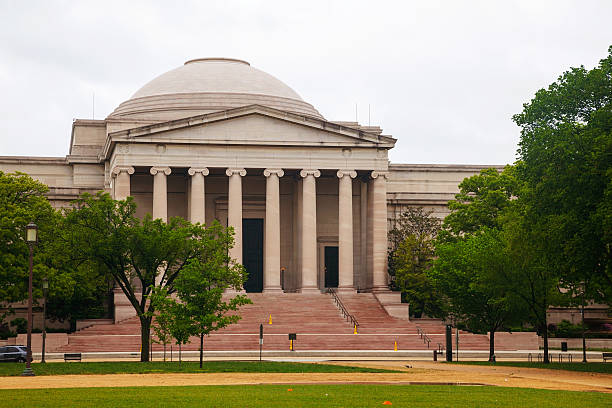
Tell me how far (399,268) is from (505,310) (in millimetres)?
24056

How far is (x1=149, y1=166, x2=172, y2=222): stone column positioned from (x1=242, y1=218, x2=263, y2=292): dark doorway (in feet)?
31.5

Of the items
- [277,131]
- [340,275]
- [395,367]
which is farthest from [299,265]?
[395,367]

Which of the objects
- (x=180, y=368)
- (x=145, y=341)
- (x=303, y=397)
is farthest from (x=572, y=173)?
(x=145, y=341)

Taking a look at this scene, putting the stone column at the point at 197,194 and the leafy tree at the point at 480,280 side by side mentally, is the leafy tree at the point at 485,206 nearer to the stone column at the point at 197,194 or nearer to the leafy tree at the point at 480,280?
the leafy tree at the point at 480,280

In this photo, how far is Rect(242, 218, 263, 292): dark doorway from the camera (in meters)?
86.9

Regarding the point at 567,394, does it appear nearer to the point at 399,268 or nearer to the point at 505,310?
the point at 505,310

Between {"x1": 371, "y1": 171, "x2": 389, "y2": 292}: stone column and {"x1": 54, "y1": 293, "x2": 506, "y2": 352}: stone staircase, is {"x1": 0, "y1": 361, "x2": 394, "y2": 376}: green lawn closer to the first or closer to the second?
{"x1": 54, "y1": 293, "x2": 506, "y2": 352}: stone staircase

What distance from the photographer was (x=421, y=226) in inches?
3442

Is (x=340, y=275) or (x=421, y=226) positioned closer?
(x=340, y=275)

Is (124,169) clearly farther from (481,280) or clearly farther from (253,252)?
(481,280)

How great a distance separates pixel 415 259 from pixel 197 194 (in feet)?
63.3

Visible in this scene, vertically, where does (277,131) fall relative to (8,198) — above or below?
above

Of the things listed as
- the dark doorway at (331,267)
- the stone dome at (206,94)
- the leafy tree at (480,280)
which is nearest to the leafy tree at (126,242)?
the leafy tree at (480,280)

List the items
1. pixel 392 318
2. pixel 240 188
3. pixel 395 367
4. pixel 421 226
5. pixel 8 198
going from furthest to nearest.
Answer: pixel 421 226 → pixel 240 188 → pixel 392 318 → pixel 8 198 → pixel 395 367
